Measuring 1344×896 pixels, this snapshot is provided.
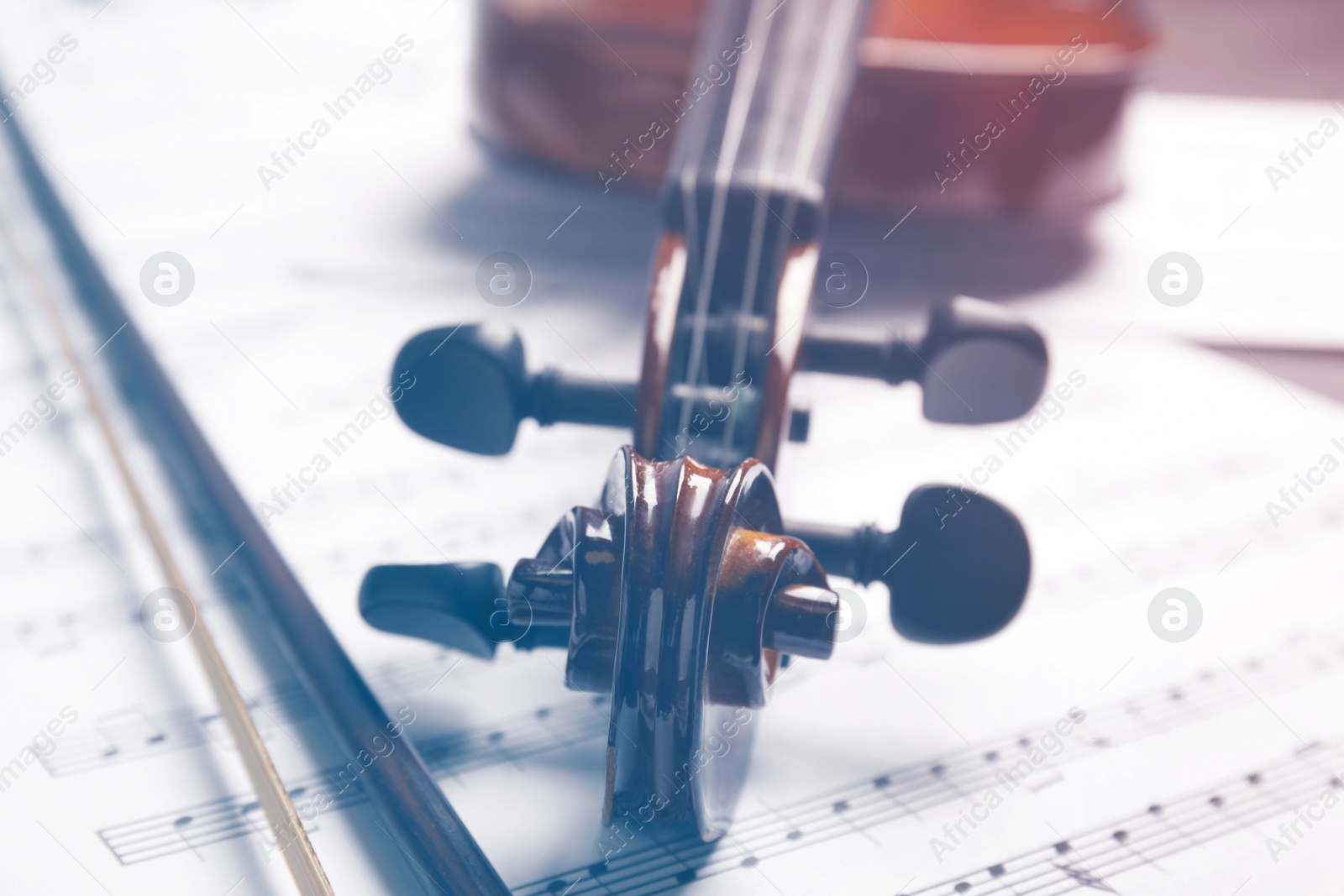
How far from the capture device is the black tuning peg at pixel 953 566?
0.62 m

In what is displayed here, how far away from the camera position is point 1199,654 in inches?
31.3

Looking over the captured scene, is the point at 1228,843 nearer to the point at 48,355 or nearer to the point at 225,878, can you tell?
the point at 225,878

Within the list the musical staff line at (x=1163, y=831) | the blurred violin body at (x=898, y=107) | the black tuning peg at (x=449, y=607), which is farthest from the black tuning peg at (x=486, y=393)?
the blurred violin body at (x=898, y=107)

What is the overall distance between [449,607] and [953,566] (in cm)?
27

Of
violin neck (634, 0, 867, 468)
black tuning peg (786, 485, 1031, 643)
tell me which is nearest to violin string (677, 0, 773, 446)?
violin neck (634, 0, 867, 468)

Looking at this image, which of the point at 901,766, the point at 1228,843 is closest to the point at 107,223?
the point at 901,766

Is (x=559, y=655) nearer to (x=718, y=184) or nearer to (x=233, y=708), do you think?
(x=233, y=708)

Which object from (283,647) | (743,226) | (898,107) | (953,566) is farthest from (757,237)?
(898,107)

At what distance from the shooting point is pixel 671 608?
50 cm

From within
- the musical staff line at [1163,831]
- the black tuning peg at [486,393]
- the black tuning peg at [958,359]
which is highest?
the black tuning peg at [486,393]

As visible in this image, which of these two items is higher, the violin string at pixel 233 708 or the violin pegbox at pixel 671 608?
the violin string at pixel 233 708

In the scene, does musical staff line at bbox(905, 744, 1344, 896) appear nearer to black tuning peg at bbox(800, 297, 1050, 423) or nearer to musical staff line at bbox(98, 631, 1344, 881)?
musical staff line at bbox(98, 631, 1344, 881)

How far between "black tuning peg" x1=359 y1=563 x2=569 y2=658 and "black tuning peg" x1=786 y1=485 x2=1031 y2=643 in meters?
0.16

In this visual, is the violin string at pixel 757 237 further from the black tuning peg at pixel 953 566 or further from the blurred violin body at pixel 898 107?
the blurred violin body at pixel 898 107
